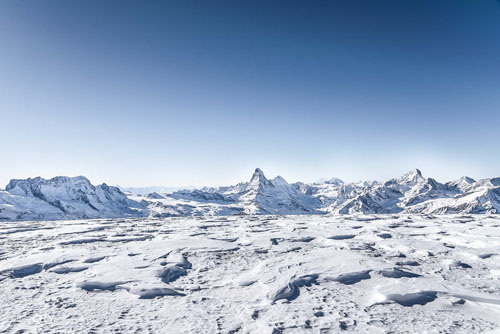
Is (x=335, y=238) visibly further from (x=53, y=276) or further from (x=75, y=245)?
(x=75, y=245)

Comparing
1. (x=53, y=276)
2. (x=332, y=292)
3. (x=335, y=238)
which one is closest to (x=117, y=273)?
(x=53, y=276)

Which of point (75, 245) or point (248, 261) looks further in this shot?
point (75, 245)

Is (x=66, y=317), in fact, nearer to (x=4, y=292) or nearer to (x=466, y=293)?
(x=4, y=292)

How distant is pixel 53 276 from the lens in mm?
11562

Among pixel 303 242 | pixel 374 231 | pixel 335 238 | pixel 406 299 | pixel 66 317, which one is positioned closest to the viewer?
pixel 66 317

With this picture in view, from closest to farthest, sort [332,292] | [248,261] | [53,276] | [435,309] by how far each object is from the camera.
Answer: [435,309]
[332,292]
[53,276]
[248,261]

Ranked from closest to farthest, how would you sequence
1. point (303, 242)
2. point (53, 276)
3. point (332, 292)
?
point (332, 292) → point (53, 276) → point (303, 242)

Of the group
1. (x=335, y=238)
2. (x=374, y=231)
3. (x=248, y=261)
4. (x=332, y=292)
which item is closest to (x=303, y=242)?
(x=335, y=238)

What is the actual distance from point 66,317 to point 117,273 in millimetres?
4017

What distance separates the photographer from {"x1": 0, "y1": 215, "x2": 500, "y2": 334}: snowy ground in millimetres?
7316

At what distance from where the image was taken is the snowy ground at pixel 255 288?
7316mm

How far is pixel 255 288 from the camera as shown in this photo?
9922 millimetres

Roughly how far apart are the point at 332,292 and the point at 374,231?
14.8 m

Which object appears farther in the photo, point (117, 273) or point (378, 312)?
point (117, 273)
